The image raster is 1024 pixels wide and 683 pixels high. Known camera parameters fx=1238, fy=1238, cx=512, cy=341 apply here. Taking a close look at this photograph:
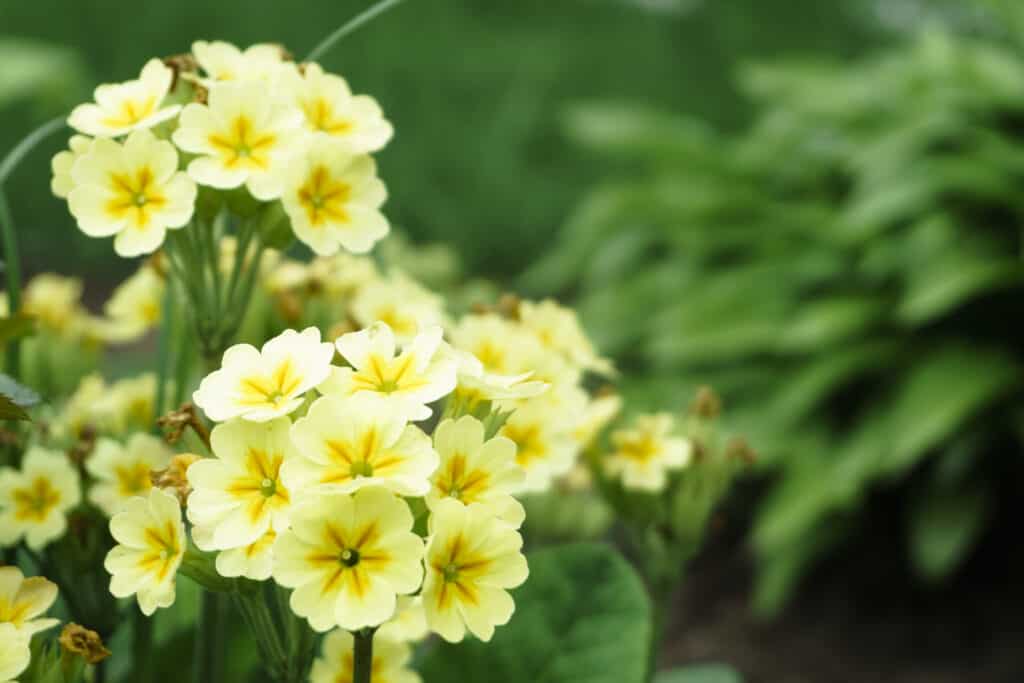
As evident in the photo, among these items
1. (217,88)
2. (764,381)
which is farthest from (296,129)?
(764,381)

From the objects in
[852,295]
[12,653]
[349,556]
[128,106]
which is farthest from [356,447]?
[852,295]

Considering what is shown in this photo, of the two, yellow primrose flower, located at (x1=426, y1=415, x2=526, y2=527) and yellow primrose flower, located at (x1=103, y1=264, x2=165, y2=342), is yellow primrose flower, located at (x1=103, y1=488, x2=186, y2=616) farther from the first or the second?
yellow primrose flower, located at (x1=103, y1=264, x2=165, y2=342)

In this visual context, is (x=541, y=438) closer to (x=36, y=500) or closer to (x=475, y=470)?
(x=475, y=470)

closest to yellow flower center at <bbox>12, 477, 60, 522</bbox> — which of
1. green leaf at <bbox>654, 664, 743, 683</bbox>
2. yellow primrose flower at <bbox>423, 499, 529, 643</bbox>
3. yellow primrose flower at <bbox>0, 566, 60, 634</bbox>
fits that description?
yellow primrose flower at <bbox>0, 566, 60, 634</bbox>

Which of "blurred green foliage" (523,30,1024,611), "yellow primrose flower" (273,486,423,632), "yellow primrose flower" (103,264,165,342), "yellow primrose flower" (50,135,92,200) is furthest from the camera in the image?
"blurred green foliage" (523,30,1024,611)

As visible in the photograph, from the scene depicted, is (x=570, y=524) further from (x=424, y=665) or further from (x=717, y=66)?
(x=717, y=66)

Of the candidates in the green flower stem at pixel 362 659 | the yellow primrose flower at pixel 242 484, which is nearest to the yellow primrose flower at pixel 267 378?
A: the yellow primrose flower at pixel 242 484
